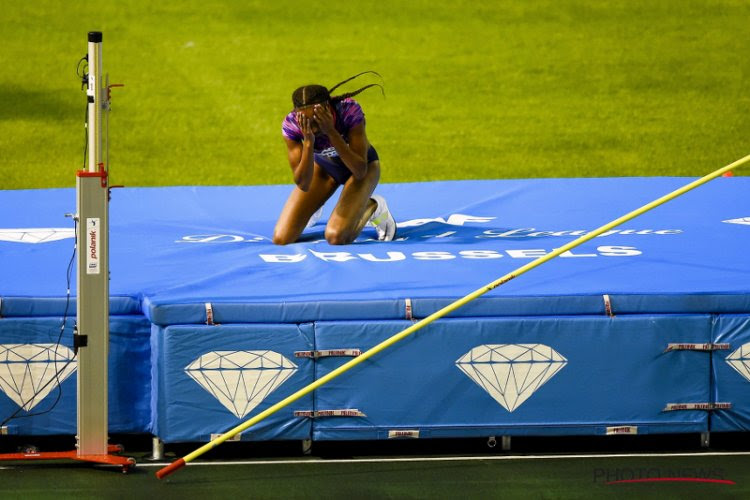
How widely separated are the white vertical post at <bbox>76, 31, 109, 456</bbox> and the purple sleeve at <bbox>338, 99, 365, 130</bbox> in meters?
1.69

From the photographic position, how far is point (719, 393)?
17.7ft

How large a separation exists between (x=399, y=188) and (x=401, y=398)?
309cm

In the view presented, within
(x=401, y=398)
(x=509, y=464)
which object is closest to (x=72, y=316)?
(x=401, y=398)

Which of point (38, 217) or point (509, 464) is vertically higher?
point (38, 217)

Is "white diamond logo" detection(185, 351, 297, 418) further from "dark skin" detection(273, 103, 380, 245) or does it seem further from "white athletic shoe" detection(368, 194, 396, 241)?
"white athletic shoe" detection(368, 194, 396, 241)

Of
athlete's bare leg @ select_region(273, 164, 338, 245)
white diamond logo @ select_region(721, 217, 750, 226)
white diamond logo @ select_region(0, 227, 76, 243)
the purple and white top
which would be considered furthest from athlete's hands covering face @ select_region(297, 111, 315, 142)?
white diamond logo @ select_region(721, 217, 750, 226)

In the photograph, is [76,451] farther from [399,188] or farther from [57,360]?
[399,188]

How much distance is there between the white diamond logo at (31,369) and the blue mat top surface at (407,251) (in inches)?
6.6

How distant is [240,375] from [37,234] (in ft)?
6.27

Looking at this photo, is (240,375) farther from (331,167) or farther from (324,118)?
(331,167)

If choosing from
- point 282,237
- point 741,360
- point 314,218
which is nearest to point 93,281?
point 282,237

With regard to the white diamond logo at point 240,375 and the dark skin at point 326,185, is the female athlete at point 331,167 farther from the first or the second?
the white diamond logo at point 240,375

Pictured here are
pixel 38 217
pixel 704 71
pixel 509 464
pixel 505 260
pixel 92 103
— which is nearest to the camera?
pixel 92 103

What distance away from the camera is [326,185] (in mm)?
6980
